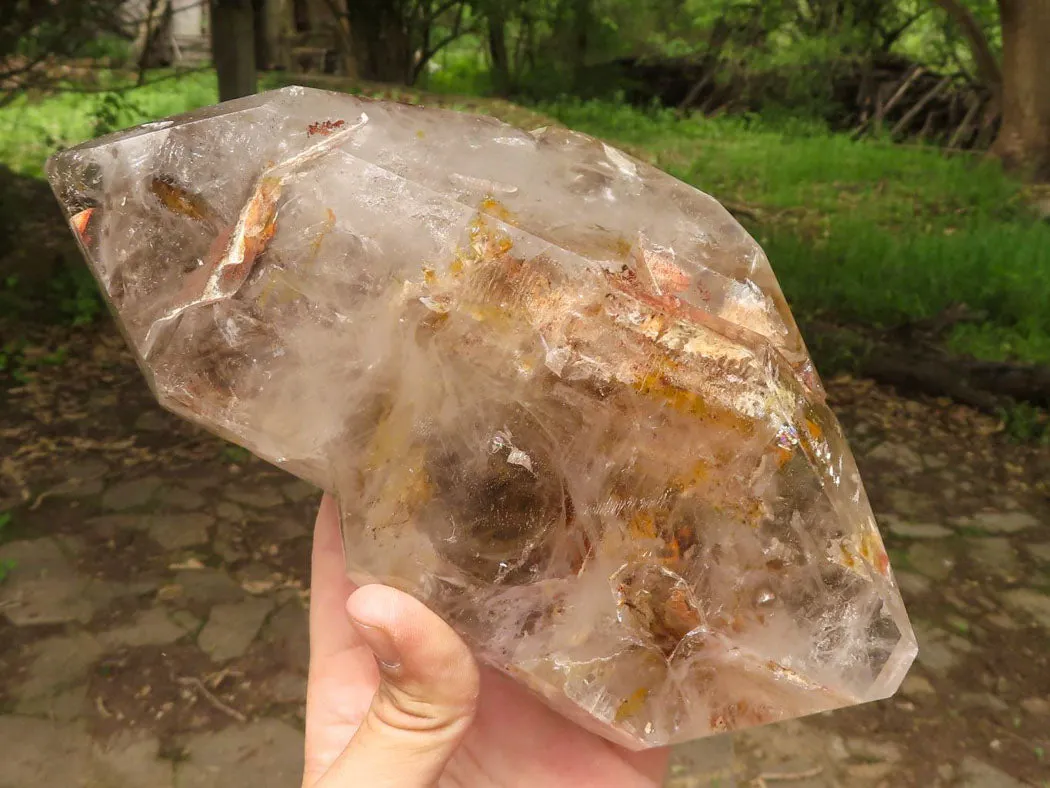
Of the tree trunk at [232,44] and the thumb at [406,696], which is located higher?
the tree trunk at [232,44]

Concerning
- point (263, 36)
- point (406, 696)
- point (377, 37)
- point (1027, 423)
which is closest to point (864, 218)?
point (1027, 423)

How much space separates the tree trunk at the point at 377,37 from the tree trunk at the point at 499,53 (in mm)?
891

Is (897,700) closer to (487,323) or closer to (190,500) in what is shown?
(487,323)

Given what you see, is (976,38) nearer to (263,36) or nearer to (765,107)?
(765,107)

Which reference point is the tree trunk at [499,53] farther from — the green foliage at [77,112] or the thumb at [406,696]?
the thumb at [406,696]

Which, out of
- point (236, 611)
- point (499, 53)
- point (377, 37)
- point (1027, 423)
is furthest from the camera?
point (499, 53)

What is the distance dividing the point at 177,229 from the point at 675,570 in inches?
34.8

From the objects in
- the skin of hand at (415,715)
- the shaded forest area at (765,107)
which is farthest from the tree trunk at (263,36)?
the skin of hand at (415,715)

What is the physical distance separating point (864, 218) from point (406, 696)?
5.32 metres

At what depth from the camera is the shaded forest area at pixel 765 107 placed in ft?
14.1

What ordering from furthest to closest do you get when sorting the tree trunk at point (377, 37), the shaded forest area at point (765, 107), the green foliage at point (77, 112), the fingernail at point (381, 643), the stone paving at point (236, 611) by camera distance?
the tree trunk at point (377, 37)
the green foliage at point (77, 112)
the shaded forest area at point (765, 107)
the stone paving at point (236, 611)
the fingernail at point (381, 643)

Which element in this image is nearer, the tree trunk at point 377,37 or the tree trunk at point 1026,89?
the tree trunk at point 1026,89

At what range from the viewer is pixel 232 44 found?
4148 mm

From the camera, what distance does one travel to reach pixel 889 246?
16.3ft
